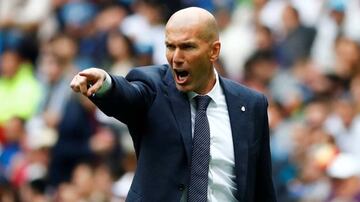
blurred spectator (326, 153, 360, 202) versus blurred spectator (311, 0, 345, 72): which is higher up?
blurred spectator (311, 0, 345, 72)

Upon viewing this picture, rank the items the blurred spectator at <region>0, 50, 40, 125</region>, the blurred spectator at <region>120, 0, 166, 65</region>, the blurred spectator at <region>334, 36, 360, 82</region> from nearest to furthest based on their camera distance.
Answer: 1. the blurred spectator at <region>334, 36, 360, 82</region>
2. the blurred spectator at <region>120, 0, 166, 65</region>
3. the blurred spectator at <region>0, 50, 40, 125</region>

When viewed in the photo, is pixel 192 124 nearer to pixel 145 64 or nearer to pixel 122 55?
pixel 145 64

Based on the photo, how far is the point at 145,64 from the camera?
1328 centimetres

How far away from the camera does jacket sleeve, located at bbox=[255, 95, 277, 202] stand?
22.7 feet

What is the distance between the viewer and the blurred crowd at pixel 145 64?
1137 cm

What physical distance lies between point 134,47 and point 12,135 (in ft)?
5.14

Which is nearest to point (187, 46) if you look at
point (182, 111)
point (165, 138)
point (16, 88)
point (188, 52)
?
point (188, 52)

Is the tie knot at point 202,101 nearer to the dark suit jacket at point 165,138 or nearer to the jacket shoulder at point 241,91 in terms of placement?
the dark suit jacket at point 165,138

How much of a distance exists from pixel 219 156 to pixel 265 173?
0.32 metres

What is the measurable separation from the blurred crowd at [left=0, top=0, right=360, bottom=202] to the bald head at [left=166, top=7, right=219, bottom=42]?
406 cm

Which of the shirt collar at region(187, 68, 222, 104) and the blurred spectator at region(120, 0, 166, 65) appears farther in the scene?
the blurred spectator at region(120, 0, 166, 65)

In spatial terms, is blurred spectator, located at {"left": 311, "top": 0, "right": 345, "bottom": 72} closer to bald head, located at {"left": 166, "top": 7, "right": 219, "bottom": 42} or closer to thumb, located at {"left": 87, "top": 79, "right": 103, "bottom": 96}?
bald head, located at {"left": 166, "top": 7, "right": 219, "bottom": 42}

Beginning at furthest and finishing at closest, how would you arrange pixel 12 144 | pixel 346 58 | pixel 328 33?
pixel 12 144
pixel 328 33
pixel 346 58

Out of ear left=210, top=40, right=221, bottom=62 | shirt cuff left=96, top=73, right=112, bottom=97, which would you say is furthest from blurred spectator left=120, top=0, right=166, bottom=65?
shirt cuff left=96, top=73, right=112, bottom=97
